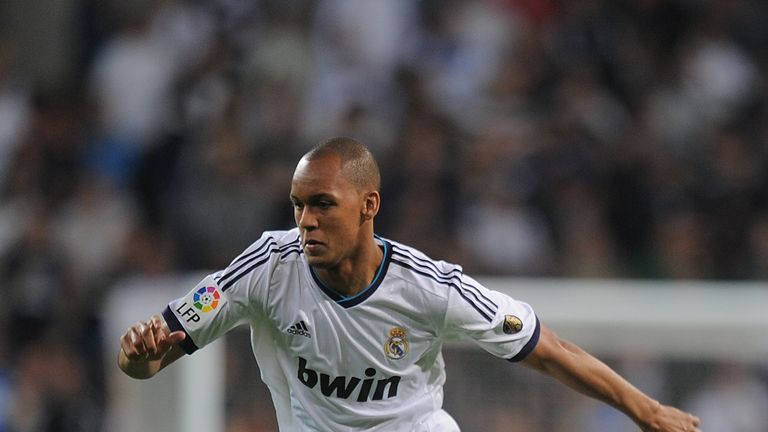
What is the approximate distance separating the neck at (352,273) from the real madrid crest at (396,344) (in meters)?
0.18

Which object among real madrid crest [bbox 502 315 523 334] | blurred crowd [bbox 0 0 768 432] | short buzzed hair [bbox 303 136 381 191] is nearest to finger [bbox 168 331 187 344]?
short buzzed hair [bbox 303 136 381 191]

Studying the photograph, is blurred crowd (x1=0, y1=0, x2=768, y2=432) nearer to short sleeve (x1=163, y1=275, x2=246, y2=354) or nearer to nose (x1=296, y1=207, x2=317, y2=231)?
short sleeve (x1=163, y1=275, x2=246, y2=354)

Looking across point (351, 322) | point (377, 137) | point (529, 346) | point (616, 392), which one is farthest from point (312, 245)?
point (377, 137)

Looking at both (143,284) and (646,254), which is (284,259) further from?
(646,254)

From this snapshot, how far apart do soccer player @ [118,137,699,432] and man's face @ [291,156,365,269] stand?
7 centimetres

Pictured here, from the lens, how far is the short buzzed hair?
4.21 meters

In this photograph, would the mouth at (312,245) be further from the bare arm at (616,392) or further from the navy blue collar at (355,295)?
the bare arm at (616,392)

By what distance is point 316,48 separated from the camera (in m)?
10.0

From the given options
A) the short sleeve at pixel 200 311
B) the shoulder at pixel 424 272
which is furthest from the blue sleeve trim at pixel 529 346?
the short sleeve at pixel 200 311

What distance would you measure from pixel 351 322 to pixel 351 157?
0.56 meters

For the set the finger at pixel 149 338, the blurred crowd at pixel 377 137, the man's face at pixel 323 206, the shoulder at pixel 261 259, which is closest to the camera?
the finger at pixel 149 338

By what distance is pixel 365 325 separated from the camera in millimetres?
4430

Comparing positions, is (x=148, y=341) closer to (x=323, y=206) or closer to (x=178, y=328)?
(x=178, y=328)

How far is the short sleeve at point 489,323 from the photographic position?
174 inches
